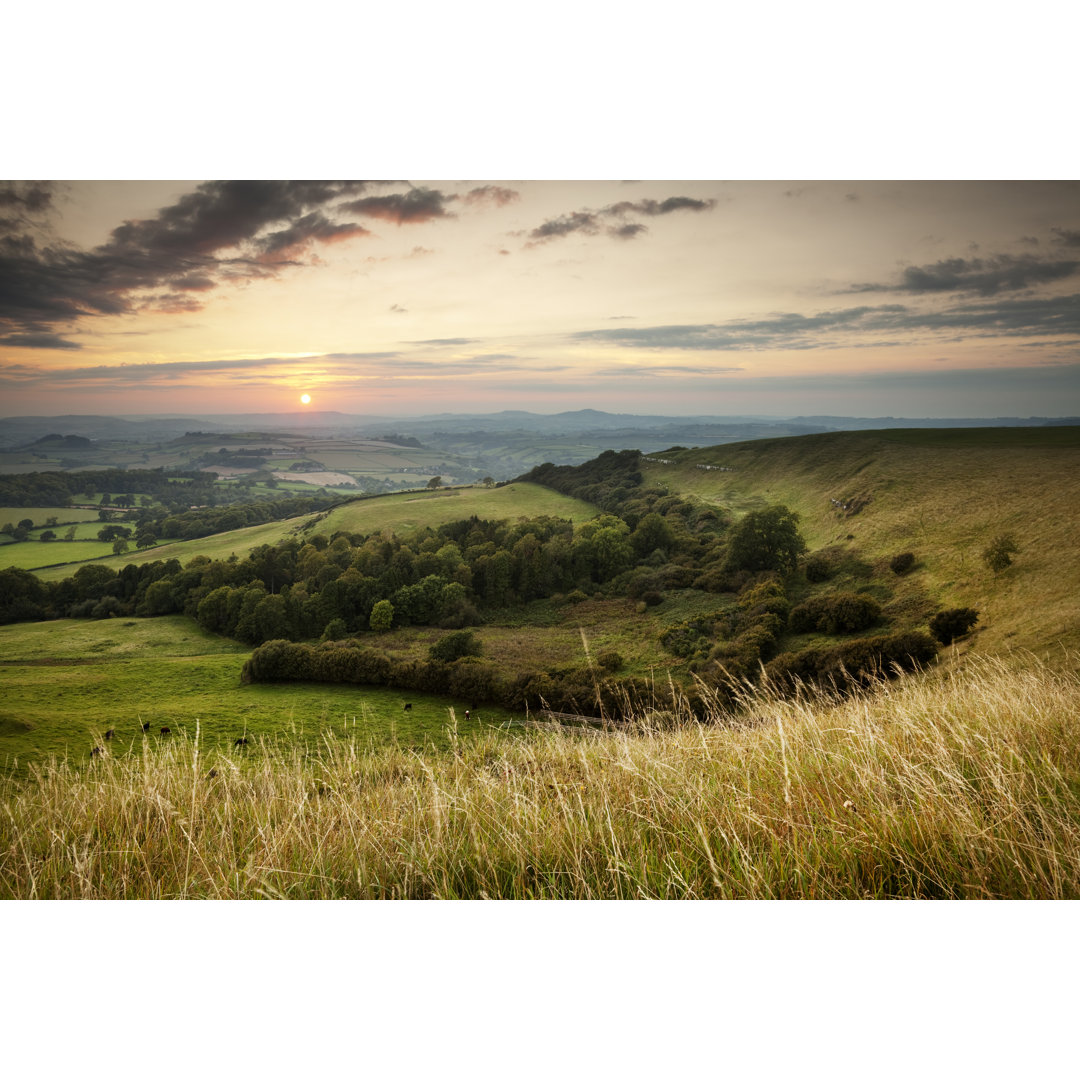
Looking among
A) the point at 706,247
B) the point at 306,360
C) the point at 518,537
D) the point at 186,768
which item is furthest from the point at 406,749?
the point at 706,247

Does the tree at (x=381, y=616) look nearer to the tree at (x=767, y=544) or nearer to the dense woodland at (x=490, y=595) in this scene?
the dense woodland at (x=490, y=595)

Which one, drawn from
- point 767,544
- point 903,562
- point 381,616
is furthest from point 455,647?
point 903,562

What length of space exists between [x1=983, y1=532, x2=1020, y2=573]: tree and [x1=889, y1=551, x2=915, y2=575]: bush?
0.77 m

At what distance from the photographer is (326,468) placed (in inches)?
380

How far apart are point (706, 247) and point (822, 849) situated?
7.12 m

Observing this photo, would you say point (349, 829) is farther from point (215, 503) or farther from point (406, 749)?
point (215, 503)

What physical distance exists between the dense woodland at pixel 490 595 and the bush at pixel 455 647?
0.07 ft

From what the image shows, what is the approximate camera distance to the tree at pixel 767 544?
771cm

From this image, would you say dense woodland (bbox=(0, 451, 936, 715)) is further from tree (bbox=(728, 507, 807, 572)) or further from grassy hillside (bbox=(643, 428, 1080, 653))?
grassy hillside (bbox=(643, 428, 1080, 653))

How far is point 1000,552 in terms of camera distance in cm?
632

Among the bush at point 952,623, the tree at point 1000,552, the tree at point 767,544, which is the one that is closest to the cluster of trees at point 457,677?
the tree at point 767,544

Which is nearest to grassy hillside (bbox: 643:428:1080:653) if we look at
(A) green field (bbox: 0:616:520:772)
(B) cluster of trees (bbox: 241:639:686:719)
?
(B) cluster of trees (bbox: 241:639:686:719)

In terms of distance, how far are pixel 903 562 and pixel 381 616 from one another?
7638 millimetres

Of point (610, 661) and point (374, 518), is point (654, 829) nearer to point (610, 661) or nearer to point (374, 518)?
point (610, 661)
